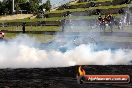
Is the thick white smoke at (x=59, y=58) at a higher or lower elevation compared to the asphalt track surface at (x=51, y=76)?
higher

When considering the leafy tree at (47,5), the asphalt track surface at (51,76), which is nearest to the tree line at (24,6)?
the leafy tree at (47,5)

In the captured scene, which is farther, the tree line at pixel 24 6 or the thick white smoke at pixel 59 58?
the tree line at pixel 24 6

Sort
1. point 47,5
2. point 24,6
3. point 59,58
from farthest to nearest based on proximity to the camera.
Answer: point 24,6, point 47,5, point 59,58

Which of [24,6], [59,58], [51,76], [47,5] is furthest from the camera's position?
[24,6]

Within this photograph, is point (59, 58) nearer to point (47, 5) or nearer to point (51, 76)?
point (51, 76)

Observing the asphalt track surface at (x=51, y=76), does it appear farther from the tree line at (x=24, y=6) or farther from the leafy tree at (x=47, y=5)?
the tree line at (x=24, y=6)

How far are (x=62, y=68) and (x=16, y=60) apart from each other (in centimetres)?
300

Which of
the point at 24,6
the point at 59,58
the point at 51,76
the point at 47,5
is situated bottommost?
the point at 24,6

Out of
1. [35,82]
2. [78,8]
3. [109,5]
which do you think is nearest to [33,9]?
[78,8]

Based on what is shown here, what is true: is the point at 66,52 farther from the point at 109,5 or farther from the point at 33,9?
the point at 33,9

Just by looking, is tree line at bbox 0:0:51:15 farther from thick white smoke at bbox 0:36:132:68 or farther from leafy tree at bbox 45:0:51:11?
thick white smoke at bbox 0:36:132:68

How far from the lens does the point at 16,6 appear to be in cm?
8519

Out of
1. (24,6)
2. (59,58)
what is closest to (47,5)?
(24,6)

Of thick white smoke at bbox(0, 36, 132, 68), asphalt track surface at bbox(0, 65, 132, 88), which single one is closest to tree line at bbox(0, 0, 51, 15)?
thick white smoke at bbox(0, 36, 132, 68)
